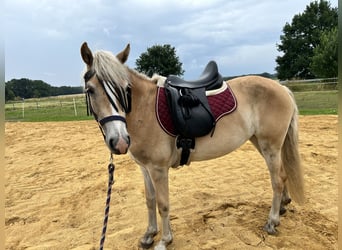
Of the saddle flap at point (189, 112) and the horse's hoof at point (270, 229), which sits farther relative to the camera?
the horse's hoof at point (270, 229)

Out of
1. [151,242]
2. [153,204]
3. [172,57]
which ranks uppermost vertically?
[172,57]

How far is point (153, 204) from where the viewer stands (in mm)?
2760

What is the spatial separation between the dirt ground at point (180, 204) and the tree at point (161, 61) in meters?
20.6

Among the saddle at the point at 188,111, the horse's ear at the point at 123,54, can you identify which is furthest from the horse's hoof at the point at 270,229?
the horse's ear at the point at 123,54

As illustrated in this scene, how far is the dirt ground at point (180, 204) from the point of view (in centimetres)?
272

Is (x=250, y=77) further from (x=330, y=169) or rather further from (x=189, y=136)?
(x=330, y=169)

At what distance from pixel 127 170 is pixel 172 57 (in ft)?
75.8

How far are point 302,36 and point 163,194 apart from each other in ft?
119

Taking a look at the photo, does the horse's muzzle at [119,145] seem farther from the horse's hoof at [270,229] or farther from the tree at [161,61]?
the tree at [161,61]

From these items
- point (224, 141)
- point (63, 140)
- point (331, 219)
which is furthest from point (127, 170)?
point (63, 140)

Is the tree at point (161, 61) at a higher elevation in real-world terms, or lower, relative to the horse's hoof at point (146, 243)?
higher

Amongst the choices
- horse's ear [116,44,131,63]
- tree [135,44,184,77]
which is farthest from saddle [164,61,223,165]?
tree [135,44,184,77]

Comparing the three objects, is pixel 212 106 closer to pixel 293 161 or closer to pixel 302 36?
pixel 293 161

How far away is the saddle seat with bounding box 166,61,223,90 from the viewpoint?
2623mm
